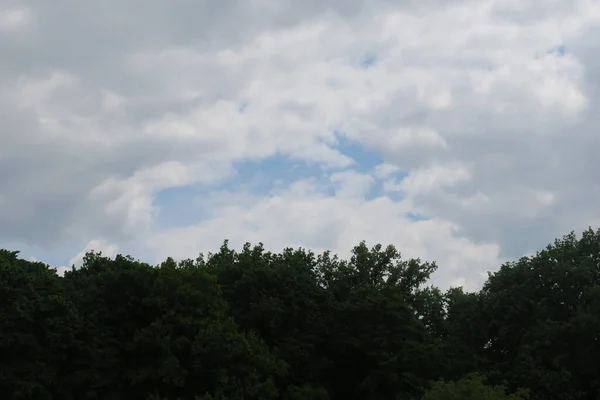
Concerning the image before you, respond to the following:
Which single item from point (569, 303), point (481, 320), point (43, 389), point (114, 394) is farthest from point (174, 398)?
point (569, 303)

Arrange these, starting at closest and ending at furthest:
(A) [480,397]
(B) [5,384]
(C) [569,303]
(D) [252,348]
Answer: (A) [480,397], (B) [5,384], (D) [252,348], (C) [569,303]

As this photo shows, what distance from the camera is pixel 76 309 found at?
3991cm

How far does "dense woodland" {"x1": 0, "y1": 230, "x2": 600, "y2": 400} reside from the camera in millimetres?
38875

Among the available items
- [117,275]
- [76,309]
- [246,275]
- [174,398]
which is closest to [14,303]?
[76,309]

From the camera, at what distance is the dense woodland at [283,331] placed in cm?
3888

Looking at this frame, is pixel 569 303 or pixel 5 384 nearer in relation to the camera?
pixel 5 384

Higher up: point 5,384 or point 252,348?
point 252,348

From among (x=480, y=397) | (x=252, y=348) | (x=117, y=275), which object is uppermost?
(x=117, y=275)

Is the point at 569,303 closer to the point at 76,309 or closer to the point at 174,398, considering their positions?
the point at 174,398

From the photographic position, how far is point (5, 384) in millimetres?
36375

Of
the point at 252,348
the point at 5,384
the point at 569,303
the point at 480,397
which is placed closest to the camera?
the point at 480,397

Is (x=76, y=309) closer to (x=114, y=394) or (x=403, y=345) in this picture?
(x=114, y=394)

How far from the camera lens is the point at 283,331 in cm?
4900

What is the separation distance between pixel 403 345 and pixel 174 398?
1627 cm
